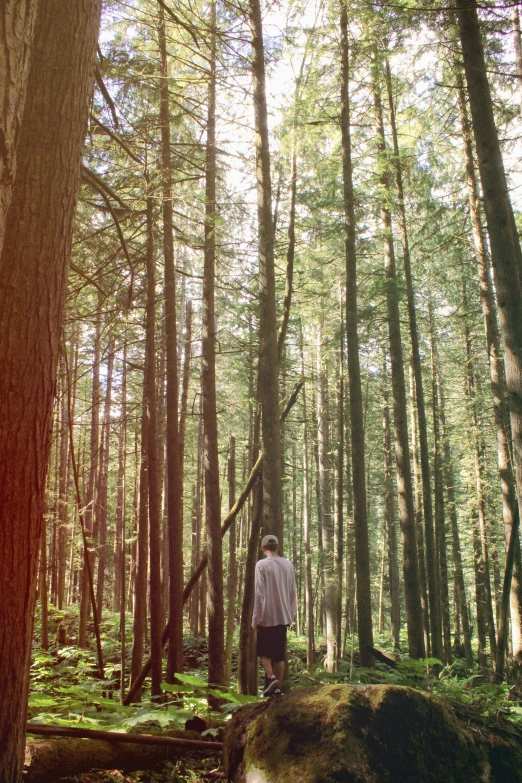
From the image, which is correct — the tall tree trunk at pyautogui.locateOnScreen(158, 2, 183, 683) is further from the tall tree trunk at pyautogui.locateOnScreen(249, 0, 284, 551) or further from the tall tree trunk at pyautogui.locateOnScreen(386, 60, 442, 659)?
Result: the tall tree trunk at pyautogui.locateOnScreen(386, 60, 442, 659)

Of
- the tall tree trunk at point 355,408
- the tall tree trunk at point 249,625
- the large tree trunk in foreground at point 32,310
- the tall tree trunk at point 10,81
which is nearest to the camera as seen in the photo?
the tall tree trunk at point 10,81

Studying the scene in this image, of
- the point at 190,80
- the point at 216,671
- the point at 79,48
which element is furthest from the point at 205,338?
the point at 79,48

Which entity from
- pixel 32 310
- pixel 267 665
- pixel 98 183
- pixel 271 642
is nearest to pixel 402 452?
pixel 271 642

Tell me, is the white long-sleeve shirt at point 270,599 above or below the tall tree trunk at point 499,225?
below

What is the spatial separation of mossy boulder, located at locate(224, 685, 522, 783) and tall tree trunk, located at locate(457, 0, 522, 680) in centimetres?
373

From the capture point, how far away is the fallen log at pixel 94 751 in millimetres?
3691

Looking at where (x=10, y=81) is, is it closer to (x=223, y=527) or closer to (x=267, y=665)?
(x=267, y=665)

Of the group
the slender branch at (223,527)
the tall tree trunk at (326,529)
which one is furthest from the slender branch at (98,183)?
the tall tree trunk at (326,529)

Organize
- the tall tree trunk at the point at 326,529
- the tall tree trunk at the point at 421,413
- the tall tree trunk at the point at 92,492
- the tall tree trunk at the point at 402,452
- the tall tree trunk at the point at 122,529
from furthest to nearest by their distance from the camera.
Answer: the tall tree trunk at the point at 326,529 → the tall tree trunk at the point at 421,413 → the tall tree trunk at the point at 402,452 → the tall tree trunk at the point at 122,529 → the tall tree trunk at the point at 92,492

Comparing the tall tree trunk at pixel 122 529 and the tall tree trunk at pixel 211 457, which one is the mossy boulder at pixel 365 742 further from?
the tall tree trunk at pixel 211 457

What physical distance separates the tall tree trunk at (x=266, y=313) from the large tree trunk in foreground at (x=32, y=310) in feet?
17.5

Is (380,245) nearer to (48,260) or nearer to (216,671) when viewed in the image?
(216,671)

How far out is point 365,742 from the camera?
3664 millimetres

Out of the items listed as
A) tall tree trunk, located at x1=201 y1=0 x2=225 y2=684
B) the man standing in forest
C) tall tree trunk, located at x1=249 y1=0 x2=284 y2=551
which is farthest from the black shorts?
tall tree trunk, located at x1=201 y1=0 x2=225 y2=684
